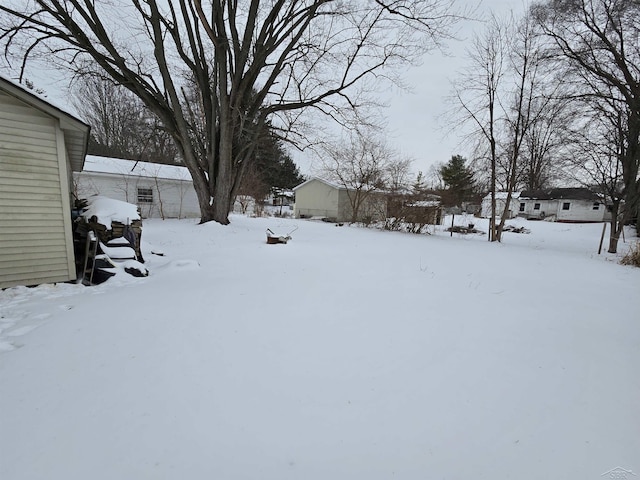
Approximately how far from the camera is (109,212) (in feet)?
17.7

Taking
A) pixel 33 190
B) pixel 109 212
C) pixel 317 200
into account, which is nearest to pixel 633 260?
pixel 109 212

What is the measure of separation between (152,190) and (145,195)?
435 millimetres

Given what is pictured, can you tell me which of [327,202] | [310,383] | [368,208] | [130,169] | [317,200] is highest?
[130,169]

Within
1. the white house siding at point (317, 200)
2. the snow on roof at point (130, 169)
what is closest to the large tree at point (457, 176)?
the white house siding at point (317, 200)

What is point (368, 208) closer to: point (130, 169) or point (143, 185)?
point (143, 185)

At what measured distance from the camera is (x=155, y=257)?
6.28m

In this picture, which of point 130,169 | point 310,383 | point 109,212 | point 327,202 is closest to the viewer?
point 310,383

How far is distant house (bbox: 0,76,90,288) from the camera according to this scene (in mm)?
3982

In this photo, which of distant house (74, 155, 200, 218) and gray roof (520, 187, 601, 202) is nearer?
distant house (74, 155, 200, 218)

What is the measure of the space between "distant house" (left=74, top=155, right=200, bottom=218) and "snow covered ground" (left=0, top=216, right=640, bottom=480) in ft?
40.0

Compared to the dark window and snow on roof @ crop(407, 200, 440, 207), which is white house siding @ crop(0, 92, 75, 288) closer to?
the dark window

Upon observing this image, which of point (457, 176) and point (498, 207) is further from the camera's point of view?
point (457, 176)

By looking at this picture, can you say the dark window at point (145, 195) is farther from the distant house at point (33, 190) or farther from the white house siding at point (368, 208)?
the distant house at point (33, 190)

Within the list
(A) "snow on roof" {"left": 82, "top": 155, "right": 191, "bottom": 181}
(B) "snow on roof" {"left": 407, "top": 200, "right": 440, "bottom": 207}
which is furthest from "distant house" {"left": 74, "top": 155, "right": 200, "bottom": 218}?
(B) "snow on roof" {"left": 407, "top": 200, "right": 440, "bottom": 207}
